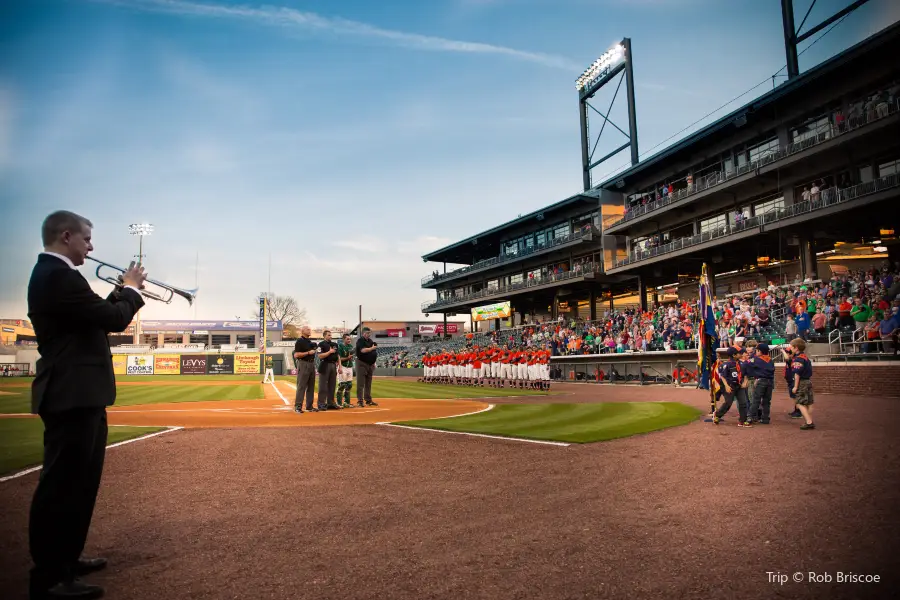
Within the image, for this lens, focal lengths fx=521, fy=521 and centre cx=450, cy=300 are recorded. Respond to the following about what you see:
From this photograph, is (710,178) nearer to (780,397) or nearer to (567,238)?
(567,238)

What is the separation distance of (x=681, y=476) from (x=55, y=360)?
19.7 ft

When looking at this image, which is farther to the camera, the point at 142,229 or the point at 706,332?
the point at 142,229

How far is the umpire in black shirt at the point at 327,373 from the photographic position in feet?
46.7

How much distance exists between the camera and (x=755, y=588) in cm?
304

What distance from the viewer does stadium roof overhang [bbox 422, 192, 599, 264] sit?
4981 centimetres

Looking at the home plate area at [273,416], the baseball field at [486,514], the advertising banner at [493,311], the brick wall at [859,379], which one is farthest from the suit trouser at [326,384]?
the advertising banner at [493,311]

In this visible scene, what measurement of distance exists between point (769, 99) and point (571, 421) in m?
29.0

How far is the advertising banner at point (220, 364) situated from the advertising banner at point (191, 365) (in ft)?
1.78

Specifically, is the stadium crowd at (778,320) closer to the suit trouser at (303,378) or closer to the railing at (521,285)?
the railing at (521,285)

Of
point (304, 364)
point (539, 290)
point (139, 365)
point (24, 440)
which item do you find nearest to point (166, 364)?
point (139, 365)

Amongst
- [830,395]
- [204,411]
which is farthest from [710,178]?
[204,411]

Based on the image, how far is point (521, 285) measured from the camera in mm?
57562

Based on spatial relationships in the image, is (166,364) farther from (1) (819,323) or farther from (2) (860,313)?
(2) (860,313)

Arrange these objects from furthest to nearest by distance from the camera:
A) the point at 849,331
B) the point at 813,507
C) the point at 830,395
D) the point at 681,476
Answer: the point at 849,331 < the point at 830,395 < the point at 681,476 < the point at 813,507
